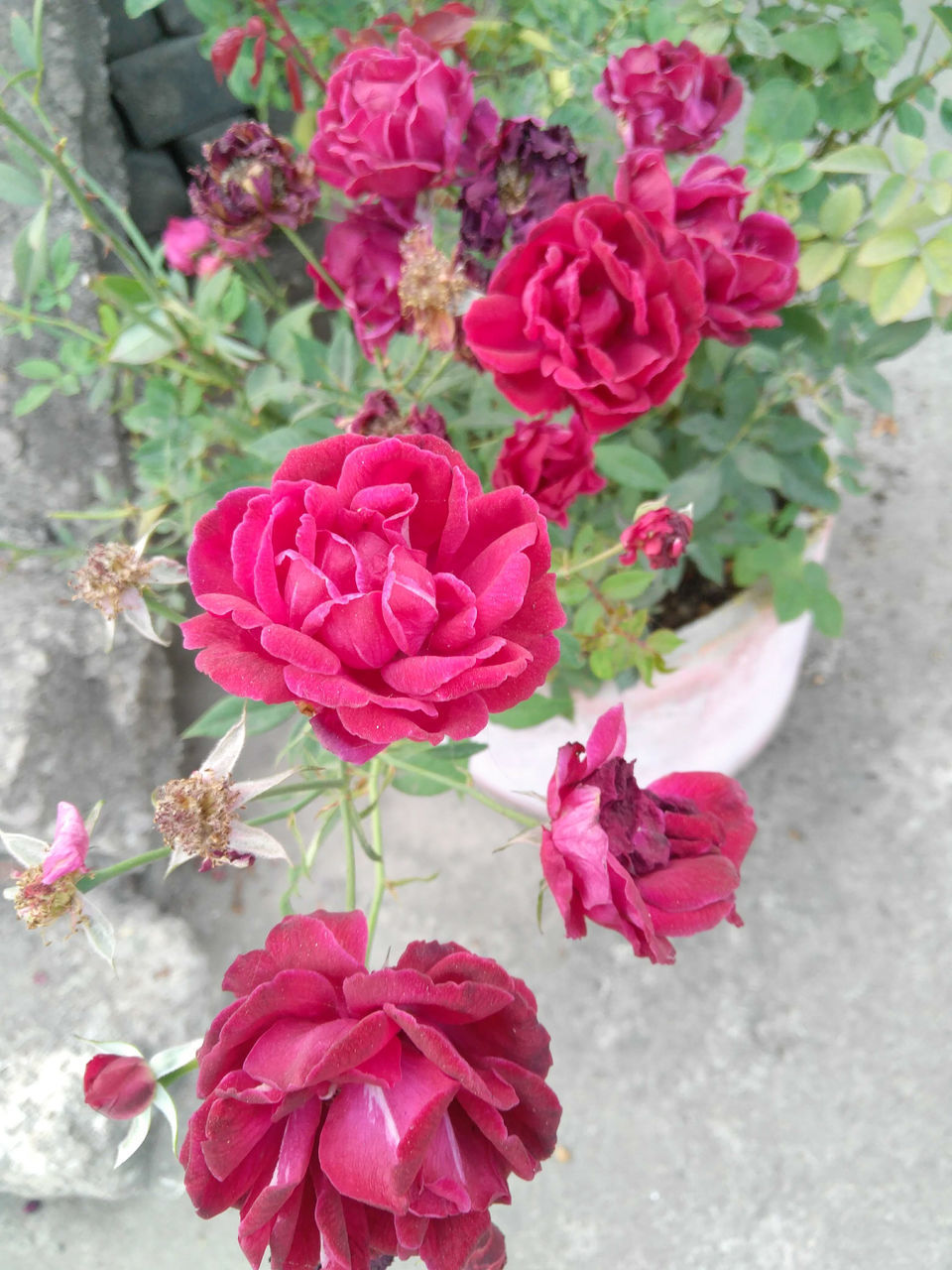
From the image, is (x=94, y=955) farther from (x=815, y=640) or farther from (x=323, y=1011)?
(x=815, y=640)

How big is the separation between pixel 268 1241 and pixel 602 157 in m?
0.63

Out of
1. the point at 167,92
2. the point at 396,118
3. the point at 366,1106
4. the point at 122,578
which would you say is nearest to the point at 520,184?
the point at 396,118

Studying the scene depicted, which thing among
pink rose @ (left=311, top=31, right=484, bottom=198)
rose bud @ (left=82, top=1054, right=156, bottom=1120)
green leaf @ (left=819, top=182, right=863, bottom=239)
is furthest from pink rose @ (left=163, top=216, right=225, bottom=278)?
rose bud @ (left=82, top=1054, right=156, bottom=1120)

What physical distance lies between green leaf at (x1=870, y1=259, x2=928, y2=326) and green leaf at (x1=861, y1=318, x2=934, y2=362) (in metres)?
0.10

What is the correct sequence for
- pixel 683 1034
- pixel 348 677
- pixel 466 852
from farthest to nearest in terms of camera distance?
pixel 466 852
pixel 683 1034
pixel 348 677

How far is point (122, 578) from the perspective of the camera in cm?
41

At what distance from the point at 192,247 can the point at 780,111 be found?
0.42 meters

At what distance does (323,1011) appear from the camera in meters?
0.32

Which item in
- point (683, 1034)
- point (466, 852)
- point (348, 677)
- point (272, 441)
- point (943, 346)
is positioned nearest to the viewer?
point (348, 677)

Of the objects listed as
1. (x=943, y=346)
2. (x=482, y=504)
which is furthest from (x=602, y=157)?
(x=943, y=346)

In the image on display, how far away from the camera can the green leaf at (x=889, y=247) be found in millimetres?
513

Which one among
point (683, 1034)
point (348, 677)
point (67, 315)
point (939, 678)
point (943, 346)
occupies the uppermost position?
point (348, 677)

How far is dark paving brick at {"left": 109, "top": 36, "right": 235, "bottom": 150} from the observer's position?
93cm

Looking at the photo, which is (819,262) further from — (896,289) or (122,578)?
(122,578)
